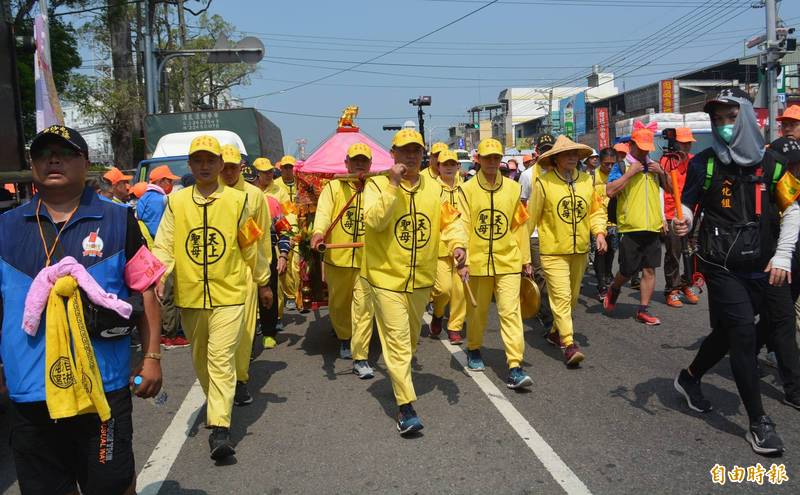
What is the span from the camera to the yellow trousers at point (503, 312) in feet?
17.7

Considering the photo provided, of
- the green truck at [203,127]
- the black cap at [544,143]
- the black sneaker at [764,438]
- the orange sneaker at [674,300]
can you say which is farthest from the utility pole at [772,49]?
the black sneaker at [764,438]

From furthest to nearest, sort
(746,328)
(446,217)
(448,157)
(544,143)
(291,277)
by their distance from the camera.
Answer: (291,277), (448,157), (544,143), (446,217), (746,328)

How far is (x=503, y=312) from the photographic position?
18.1 feet

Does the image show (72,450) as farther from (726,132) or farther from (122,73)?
(122,73)

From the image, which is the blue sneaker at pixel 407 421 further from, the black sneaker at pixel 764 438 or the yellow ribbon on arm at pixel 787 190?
the yellow ribbon on arm at pixel 787 190

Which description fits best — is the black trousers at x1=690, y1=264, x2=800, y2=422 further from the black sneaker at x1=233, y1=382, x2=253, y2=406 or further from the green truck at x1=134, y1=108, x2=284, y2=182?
the green truck at x1=134, y1=108, x2=284, y2=182

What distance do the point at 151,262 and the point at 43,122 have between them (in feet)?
22.1

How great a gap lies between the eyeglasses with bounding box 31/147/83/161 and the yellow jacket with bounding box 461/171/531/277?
3.54 meters

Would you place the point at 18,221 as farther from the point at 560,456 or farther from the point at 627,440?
the point at 627,440

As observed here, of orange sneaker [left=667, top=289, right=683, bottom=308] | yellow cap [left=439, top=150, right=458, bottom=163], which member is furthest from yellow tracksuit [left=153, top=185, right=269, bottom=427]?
orange sneaker [left=667, top=289, right=683, bottom=308]

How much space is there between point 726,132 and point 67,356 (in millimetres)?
3894

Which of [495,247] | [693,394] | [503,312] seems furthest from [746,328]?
[495,247]

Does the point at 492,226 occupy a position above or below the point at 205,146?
below

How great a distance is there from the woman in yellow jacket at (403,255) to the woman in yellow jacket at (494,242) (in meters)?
0.68
